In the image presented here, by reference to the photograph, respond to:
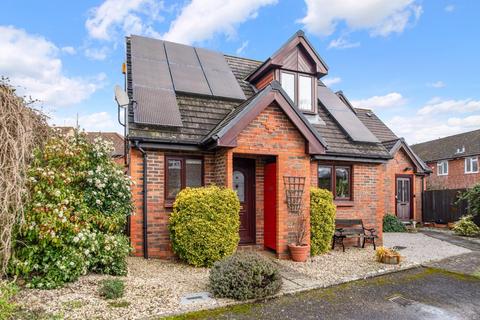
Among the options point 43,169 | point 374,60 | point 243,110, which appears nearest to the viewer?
point 43,169

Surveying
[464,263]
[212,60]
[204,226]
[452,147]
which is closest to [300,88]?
[212,60]

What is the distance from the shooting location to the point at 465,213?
14953 mm

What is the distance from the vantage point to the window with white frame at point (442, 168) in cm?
2734

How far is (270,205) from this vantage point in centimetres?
852

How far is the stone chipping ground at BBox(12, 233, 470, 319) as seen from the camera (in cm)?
423

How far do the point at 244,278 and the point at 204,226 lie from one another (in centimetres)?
205

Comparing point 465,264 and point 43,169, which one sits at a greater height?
point 43,169

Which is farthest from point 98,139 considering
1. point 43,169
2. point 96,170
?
point 43,169

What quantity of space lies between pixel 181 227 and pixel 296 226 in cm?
304

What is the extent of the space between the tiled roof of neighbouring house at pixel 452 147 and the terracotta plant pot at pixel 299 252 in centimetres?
2371

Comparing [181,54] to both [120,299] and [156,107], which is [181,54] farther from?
[120,299]

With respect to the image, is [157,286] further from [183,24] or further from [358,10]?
[358,10]

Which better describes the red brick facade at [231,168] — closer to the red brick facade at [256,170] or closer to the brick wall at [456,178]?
the red brick facade at [256,170]

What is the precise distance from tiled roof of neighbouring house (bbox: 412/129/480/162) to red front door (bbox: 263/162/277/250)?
23.5 m
